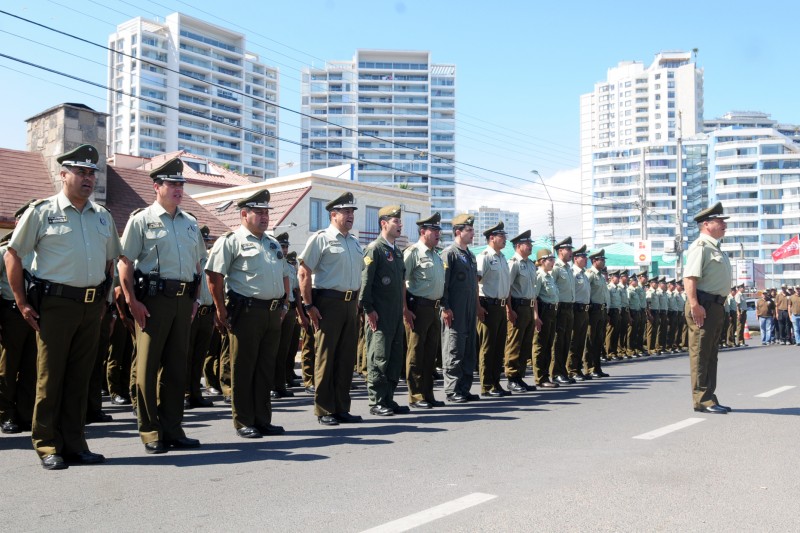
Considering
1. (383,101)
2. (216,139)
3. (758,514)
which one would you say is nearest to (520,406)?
(758,514)

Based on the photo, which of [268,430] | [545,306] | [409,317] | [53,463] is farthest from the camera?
[545,306]

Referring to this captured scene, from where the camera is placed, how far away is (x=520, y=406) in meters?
9.04

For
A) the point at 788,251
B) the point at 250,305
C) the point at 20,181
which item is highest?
the point at 20,181

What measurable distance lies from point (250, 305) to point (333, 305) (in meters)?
1.04

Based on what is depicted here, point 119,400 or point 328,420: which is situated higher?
point 328,420

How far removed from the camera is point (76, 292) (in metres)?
5.68

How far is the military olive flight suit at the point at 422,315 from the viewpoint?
910cm

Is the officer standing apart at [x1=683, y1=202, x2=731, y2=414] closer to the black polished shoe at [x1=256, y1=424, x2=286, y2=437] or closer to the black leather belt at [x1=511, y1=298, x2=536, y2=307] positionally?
the black leather belt at [x1=511, y1=298, x2=536, y2=307]

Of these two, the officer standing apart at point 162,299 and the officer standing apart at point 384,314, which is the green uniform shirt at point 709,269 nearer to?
the officer standing apart at point 384,314

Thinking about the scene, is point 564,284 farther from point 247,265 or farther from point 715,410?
point 247,265

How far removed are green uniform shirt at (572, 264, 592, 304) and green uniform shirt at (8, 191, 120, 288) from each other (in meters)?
8.22

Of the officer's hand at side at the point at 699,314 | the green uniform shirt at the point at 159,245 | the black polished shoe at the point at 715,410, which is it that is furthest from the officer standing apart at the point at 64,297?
the black polished shoe at the point at 715,410

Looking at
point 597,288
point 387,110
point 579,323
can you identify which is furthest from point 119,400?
point 387,110

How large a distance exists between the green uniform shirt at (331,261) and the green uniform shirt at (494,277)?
9.79 feet
